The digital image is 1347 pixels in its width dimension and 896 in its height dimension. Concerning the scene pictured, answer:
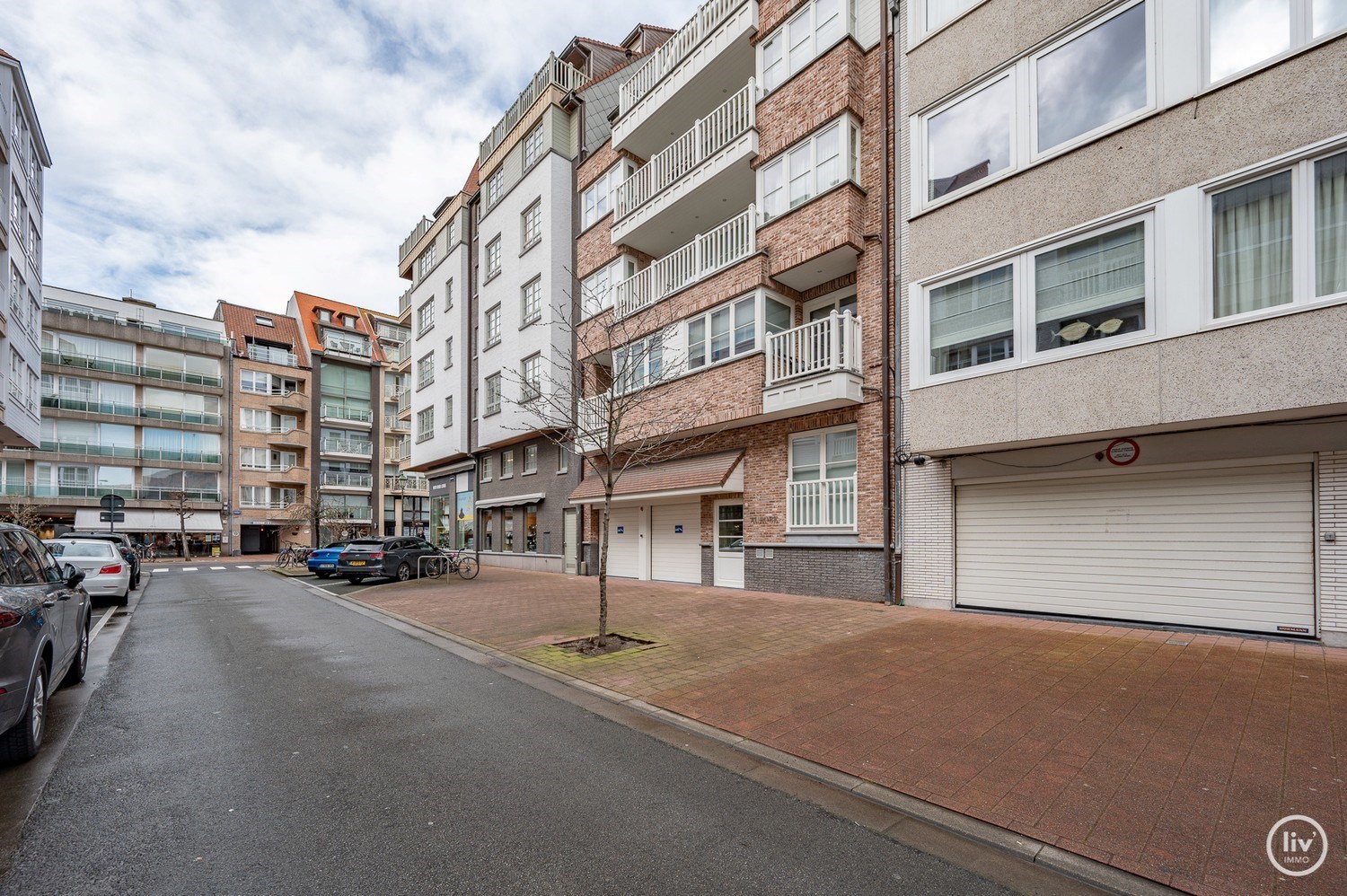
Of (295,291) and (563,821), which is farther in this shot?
(295,291)

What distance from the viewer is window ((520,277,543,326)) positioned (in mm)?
21359

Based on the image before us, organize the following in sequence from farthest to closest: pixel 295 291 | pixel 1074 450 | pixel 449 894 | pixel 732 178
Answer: pixel 295 291, pixel 732 178, pixel 1074 450, pixel 449 894

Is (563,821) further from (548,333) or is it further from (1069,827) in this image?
(548,333)

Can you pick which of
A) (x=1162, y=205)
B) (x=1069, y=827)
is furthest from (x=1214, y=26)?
(x=1069, y=827)

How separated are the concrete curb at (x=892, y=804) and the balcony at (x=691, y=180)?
39.6 ft

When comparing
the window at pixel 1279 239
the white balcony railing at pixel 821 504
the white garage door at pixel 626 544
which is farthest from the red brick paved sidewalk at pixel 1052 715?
the white garage door at pixel 626 544

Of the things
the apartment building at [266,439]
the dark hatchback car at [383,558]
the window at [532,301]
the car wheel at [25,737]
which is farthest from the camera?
the apartment building at [266,439]

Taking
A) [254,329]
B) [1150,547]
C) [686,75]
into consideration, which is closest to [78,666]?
[1150,547]

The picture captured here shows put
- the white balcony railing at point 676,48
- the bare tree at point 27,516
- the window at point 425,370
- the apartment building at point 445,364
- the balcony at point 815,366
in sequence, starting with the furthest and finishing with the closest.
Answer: the bare tree at point 27,516 < the window at point 425,370 < the apartment building at point 445,364 < the white balcony railing at point 676,48 < the balcony at point 815,366

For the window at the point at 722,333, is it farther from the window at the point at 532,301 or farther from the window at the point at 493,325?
the window at the point at 493,325

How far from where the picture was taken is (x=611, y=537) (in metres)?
19.1

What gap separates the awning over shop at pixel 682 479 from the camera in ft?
47.0

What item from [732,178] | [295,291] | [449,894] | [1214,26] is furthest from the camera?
[295,291]

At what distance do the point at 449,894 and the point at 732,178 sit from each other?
1478 centimetres
